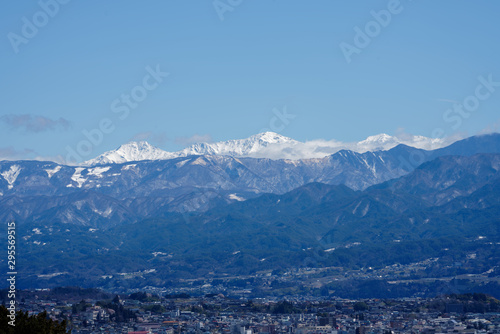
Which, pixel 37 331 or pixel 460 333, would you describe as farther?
pixel 460 333

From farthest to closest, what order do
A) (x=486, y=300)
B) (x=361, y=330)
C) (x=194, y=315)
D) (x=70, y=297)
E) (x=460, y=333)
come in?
(x=70, y=297) < (x=486, y=300) < (x=194, y=315) < (x=361, y=330) < (x=460, y=333)

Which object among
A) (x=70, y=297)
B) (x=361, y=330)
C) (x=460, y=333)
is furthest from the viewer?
(x=70, y=297)

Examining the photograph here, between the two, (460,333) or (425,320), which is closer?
(460,333)

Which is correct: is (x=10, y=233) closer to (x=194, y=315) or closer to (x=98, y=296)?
(x=194, y=315)

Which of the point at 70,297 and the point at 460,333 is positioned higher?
the point at 70,297

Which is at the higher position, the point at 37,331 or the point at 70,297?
the point at 70,297

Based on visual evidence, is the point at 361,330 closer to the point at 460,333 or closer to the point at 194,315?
the point at 460,333

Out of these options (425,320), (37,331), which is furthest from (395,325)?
(37,331)

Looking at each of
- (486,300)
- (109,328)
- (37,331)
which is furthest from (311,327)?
(37,331)

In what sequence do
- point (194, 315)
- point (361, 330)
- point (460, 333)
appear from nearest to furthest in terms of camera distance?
point (460, 333) → point (361, 330) → point (194, 315)

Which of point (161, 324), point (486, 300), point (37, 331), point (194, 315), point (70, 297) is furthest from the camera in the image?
point (70, 297)
